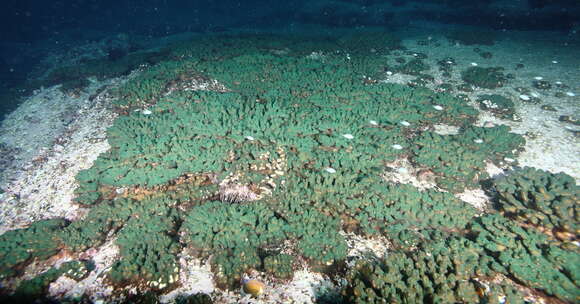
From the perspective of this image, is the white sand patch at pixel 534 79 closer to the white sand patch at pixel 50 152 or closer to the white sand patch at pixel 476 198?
the white sand patch at pixel 476 198

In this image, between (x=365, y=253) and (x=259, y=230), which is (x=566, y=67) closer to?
(x=365, y=253)

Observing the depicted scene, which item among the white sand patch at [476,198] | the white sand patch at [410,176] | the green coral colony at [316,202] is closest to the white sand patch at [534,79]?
the green coral colony at [316,202]

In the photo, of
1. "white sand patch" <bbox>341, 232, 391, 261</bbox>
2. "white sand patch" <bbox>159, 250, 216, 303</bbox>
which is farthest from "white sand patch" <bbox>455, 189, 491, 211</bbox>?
"white sand patch" <bbox>159, 250, 216, 303</bbox>

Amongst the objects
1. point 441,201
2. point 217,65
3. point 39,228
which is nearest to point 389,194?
point 441,201

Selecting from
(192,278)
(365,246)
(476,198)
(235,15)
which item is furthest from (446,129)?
(235,15)

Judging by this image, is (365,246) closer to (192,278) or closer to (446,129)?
(192,278)

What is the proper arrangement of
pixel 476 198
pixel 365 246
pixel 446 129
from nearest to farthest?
pixel 365 246 < pixel 476 198 < pixel 446 129
